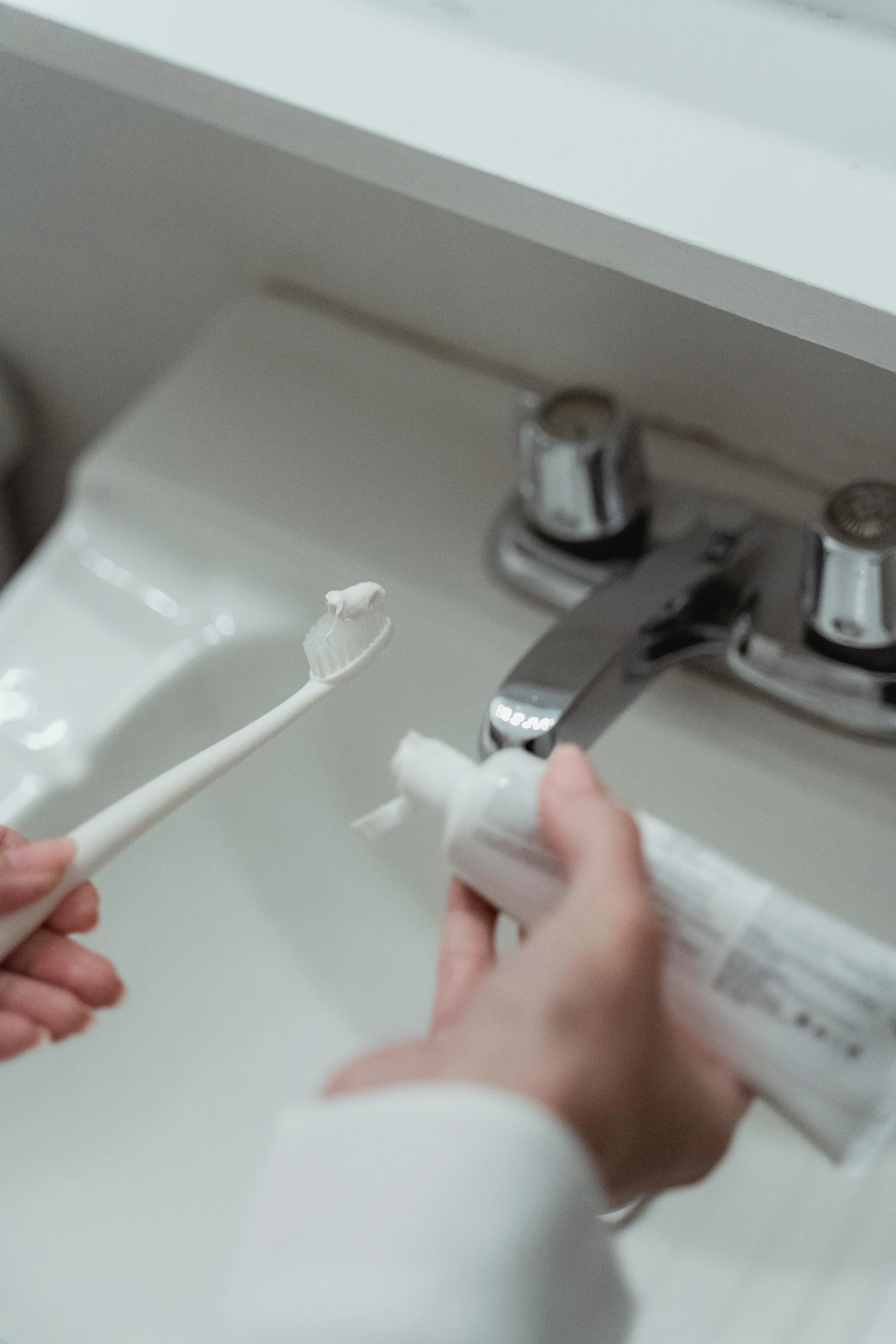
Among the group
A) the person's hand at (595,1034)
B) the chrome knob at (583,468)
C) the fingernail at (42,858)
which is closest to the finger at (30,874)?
the fingernail at (42,858)

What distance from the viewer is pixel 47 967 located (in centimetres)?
34

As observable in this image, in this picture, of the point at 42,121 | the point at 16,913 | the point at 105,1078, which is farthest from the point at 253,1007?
the point at 42,121

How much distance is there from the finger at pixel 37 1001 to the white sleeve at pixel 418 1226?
128 millimetres

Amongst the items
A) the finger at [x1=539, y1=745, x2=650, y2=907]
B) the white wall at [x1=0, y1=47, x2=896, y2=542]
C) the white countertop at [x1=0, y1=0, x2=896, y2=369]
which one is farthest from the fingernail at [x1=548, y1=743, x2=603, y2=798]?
the white wall at [x1=0, y1=47, x2=896, y2=542]

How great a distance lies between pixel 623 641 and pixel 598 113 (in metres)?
0.15

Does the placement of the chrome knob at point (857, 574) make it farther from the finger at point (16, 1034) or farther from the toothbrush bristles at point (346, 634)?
the finger at point (16, 1034)

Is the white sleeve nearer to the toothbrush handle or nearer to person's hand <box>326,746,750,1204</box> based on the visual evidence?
person's hand <box>326,746,750,1204</box>

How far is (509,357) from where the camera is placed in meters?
0.54

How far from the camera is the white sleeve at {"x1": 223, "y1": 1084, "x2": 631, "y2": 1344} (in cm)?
21

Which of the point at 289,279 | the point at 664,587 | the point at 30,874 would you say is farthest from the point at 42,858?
the point at 289,279

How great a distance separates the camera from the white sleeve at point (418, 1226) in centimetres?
21

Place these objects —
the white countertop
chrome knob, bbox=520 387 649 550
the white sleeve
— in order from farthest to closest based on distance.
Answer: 1. chrome knob, bbox=520 387 649 550
2. the white countertop
3. the white sleeve

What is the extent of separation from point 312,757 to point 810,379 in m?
0.22

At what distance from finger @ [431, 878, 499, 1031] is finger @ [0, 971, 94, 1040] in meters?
0.10
